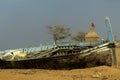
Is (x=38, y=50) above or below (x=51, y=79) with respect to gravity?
above

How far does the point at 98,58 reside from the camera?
21.7 metres

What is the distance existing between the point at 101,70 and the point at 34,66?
5298mm

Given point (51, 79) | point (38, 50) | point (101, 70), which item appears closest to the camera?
point (51, 79)

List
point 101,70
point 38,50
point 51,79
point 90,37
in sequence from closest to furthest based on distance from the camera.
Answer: point 51,79 < point 101,70 < point 38,50 < point 90,37

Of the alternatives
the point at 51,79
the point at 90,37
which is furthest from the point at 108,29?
the point at 90,37

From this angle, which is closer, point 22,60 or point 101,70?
point 101,70

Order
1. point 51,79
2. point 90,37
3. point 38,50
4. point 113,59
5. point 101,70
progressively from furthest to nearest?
point 90,37
point 38,50
point 113,59
point 101,70
point 51,79

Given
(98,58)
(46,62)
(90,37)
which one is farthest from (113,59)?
(90,37)

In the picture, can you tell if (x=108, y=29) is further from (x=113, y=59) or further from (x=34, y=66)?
(x=34, y=66)

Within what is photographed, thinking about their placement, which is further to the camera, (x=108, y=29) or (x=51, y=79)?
(x=108, y=29)

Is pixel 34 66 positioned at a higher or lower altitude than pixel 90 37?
lower

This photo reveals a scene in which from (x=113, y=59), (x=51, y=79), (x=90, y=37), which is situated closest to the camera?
(x=51, y=79)

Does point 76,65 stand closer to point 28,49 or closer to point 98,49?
point 98,49

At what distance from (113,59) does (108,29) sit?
1901 millimetres
